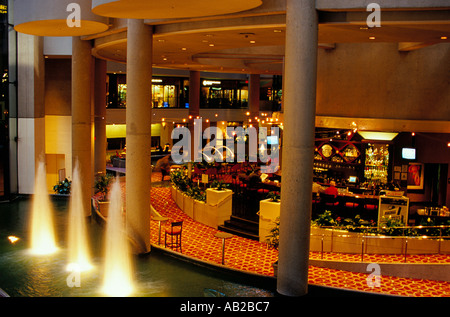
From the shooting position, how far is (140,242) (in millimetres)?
12562

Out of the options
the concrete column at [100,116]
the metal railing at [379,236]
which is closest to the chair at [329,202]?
the metal railing at [379,236]

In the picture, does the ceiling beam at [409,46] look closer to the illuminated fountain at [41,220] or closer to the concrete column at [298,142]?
the concrete column at [298,142]

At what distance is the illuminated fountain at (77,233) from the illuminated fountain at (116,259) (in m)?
0.54

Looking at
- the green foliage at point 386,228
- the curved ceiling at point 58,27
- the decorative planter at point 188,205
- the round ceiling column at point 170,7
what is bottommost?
the decorative planter at point 188,205

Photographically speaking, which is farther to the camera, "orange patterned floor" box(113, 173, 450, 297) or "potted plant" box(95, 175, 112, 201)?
"potted plant" box(95, 175, 112, 201)

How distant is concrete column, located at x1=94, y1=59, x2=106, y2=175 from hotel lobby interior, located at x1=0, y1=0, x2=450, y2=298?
6 centimetres

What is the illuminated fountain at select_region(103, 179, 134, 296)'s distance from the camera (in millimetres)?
10219

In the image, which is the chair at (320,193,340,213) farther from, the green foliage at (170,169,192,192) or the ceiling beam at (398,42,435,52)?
the green foliage at (170,169,192,192)

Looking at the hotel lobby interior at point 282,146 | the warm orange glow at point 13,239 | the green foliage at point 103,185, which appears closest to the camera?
the hotel lobby interior at point 282,146

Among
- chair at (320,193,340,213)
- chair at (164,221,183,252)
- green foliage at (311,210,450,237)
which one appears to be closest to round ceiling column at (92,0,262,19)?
chair at (164,221,183,252)

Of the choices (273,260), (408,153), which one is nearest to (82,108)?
(273,260)

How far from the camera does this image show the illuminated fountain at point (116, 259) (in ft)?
33.5
